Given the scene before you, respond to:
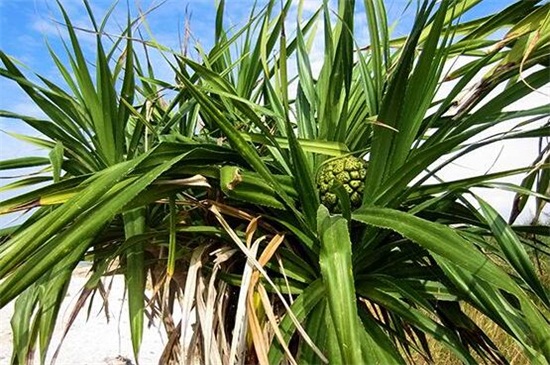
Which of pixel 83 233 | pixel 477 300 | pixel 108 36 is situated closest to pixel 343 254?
pixel 477 300

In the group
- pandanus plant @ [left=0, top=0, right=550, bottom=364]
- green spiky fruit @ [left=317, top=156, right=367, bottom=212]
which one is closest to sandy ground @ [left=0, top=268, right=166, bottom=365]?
pandanus plant @ [left=0, top=0, right=550, bottom=364]

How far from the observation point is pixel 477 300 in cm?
68

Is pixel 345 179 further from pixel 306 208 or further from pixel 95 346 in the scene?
pixel 95 346

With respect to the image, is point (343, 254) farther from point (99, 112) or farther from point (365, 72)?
point (99, 112)

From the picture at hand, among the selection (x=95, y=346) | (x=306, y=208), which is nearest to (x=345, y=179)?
(x=306, y=208)

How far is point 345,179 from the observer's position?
78 centimetres

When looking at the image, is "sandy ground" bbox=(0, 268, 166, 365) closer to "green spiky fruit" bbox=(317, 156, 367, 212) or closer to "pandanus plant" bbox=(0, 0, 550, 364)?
"pandanus plant" bbox=(0, 0, 550, 364)

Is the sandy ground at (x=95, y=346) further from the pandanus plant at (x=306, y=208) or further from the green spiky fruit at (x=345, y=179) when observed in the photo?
the green spiky fruit at (x=345, y=179)

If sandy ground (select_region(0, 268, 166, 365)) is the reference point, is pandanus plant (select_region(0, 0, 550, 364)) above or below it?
above

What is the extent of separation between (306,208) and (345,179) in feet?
0.22

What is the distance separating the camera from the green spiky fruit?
0.78 meters

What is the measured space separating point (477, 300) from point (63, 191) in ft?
1.63

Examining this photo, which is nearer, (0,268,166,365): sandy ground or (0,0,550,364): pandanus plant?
(0,0,550,364): pandanus plant

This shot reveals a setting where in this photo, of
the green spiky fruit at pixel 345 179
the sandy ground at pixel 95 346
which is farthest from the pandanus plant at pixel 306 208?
the sandy ground at pixel 95 346
